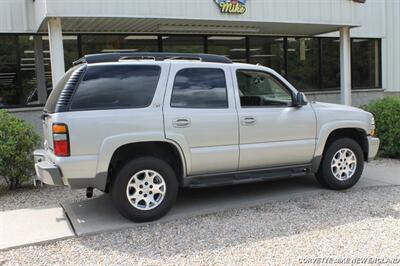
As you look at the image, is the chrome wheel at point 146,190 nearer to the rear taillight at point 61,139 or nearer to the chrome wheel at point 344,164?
the rear taillight at point 61,139

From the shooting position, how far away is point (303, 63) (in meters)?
14.6

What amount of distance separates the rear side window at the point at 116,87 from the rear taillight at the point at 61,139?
0.27 metres

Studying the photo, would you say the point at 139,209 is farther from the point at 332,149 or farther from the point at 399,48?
the point at 399,48

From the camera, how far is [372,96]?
15.7 m

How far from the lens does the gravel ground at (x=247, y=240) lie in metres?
4.61

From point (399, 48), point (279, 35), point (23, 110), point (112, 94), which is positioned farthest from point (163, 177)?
point (399, 48)

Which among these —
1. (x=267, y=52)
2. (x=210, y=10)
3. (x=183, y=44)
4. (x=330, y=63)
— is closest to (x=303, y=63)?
(x=330, y=63)

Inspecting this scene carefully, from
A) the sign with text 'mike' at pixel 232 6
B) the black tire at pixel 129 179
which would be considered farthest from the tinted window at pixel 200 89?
the sign with text 'mike' at pixel 232 6

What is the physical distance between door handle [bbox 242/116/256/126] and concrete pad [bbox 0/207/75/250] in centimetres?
254

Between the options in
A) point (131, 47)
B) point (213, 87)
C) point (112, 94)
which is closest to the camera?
point (112, 94)

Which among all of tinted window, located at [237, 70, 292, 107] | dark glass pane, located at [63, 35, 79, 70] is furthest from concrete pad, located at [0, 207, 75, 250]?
dark glass pane, located at [63, 35, 79, 70]

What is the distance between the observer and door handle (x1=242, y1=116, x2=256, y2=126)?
20.2 feet

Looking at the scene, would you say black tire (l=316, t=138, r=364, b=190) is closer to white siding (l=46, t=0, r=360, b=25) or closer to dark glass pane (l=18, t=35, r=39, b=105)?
white siding (l=46, t=0, r=360, b=25)

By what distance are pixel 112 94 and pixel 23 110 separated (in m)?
5.96
